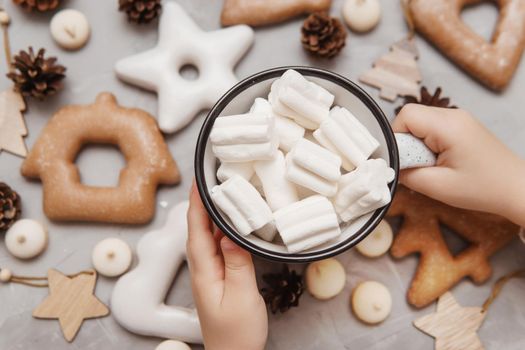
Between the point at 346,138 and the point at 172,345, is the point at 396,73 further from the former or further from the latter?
the point at 172,345

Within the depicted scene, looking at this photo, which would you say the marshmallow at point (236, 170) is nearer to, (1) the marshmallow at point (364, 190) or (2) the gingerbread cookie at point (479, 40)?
(1) the marshmallow at point (364, 190)

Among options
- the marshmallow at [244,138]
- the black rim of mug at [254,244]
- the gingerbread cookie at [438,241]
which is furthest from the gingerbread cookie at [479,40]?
the marshmallow at [244,138]

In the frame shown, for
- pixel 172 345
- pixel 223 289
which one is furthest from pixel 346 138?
pixel 172 345

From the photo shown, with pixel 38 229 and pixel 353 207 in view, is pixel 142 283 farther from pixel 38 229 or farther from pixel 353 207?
pixel 353 207

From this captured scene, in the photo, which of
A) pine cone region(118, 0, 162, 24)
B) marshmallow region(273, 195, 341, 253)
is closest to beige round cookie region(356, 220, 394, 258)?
marshmallow region(273, 195, 341, 253)

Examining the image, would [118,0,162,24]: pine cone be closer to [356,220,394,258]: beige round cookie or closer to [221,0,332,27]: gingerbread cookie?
[221,0,332,27]: gingerbread cookie

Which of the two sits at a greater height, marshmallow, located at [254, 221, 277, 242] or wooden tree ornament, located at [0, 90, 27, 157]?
marshmallow, located at [254, 221, 277, 242]

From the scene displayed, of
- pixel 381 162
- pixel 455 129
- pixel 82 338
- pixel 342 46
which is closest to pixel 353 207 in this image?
pixel 381 162
